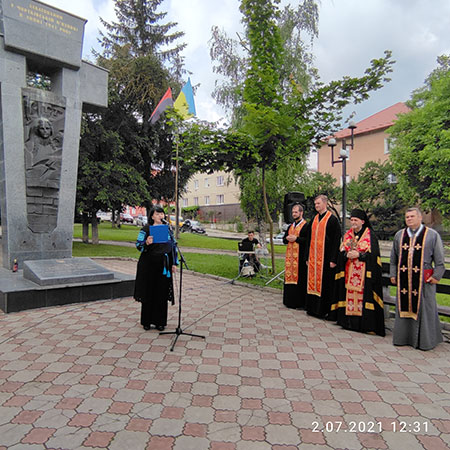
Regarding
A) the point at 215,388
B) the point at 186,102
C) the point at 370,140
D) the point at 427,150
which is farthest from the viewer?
the point at 370,140

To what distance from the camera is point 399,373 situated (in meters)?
3.65

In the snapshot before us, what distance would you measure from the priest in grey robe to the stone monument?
515 cm

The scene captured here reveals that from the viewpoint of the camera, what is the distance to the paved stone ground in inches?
98.2

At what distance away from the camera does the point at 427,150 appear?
870 inches

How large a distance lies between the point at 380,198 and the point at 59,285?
1108 inches

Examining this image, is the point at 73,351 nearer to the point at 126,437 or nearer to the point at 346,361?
the point at 126,437

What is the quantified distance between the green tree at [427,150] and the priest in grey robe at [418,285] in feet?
64.3

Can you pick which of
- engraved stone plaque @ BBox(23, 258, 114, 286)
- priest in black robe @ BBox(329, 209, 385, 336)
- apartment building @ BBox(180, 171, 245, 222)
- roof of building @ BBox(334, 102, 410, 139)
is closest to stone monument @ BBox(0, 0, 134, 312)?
engraved stone plaque @ BBox(23, 258, 114, 286)

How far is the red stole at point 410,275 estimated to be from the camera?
4.45 meters

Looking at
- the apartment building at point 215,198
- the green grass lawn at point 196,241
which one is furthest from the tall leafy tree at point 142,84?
the apartment building at point 215,198

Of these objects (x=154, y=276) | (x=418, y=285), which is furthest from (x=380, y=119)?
(x=154, y=276)

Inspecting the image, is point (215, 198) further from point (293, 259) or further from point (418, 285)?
point (418, 285)

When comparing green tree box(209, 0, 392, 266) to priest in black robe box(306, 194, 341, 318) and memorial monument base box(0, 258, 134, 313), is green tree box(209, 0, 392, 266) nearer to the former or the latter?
priest in black robe box(306, 194, 341, 318)

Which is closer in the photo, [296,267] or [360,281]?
[360,281]
